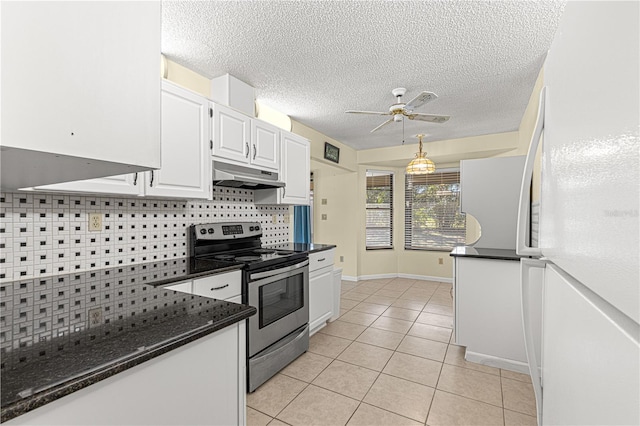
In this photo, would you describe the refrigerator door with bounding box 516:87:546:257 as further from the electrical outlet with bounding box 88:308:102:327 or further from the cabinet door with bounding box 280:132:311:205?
the cabinet door with bounding box 280:132:311:205

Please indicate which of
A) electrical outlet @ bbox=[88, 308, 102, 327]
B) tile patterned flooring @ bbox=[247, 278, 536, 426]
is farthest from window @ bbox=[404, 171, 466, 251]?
electrical outlet @ bbox=[88, 308, 102, 327]

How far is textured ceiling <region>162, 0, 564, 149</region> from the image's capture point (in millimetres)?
1843

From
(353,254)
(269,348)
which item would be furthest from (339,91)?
(353,254)

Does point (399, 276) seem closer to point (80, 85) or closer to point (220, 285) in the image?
point (220, 285)

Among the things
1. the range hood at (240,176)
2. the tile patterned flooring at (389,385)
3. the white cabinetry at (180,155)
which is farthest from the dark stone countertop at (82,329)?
the tile patterned flooring at (389,385)

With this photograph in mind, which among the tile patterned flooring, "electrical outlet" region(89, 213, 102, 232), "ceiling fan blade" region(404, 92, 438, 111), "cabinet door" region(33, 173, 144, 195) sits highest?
"ceiling fan blade" region(404, 92, 438, 111)

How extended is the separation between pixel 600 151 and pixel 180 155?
7.25 ft

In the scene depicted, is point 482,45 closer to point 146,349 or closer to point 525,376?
point 525,376

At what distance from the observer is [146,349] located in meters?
0.75

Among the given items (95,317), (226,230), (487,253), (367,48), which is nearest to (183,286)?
(95,317)

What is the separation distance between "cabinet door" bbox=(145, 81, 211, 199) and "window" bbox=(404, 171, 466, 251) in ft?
14.7

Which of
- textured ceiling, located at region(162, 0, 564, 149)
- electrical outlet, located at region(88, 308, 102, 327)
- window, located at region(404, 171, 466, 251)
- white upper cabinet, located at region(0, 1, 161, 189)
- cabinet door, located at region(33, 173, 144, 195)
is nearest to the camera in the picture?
white upper cabinet, located at region(0, 1, 161, 189)

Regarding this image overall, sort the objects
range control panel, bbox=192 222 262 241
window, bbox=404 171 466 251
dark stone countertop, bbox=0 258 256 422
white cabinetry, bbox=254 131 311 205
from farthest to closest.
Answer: window, bbox=404 171 466 251 → white cabinetry, bbox=254 131 311 205 → range control panel, bbox=192 222 262 241 → dark stone countertop, bbox=0 258 256 422

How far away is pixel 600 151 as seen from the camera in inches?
17.1
